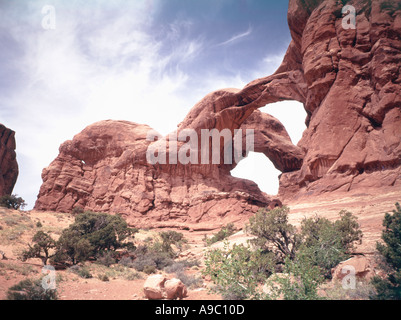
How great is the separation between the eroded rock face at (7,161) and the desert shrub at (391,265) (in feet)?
138

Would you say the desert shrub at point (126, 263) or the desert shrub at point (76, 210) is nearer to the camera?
the desert shrub at point (126, 263)

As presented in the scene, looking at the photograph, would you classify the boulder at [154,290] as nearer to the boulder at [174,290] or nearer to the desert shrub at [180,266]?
the boulder at [174,290]

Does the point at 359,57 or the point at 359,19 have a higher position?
the point at 359,19

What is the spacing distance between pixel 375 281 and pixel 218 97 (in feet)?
85.7

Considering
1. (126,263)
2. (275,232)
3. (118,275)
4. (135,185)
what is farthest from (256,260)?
(135,185)

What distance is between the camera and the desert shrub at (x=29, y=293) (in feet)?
18.5

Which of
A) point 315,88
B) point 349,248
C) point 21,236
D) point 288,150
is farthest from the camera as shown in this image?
point 288,150

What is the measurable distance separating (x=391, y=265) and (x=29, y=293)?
946 centimetres

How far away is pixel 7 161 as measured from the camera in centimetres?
3509

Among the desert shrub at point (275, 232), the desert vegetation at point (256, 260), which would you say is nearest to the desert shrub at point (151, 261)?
the desert vegetation at point (256, 260)

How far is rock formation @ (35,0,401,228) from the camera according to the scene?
54.2ft

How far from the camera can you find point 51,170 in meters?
29.9
